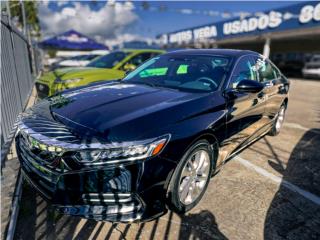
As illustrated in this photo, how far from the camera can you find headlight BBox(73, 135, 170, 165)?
205 centimetres

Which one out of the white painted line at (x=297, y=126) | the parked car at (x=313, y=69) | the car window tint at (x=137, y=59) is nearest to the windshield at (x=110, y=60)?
the car window tint at (x=137, y=59)

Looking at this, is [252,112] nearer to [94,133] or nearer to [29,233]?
[94,133]

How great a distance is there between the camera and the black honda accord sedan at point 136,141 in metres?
2.09

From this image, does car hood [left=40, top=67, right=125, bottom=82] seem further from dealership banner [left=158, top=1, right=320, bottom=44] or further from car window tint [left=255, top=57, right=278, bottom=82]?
dealership banner [left=158, top=1, right=320, bottom=44]

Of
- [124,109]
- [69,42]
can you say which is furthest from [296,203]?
[69,42]

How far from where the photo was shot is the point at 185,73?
12.0ft

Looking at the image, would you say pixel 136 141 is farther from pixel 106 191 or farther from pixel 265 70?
pixel 265 70

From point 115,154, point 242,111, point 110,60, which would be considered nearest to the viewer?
point 115,154

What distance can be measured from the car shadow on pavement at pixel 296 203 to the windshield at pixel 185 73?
61.5 inches

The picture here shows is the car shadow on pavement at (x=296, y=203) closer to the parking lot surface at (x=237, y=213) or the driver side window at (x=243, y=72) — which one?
the parking lot surface at (x=237, y=213)

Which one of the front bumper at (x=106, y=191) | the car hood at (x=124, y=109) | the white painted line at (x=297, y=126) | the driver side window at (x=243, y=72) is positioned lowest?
the white painted line at (x=297, y=126)

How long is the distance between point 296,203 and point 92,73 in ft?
15.5

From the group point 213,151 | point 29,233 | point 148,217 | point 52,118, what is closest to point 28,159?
point 52,118

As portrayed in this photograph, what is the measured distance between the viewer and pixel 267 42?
22.2 m
